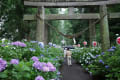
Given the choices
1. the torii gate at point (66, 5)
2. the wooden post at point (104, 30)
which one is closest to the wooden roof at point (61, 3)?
the torii gate at point (66, 5)

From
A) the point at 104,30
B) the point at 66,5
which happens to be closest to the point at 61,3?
the point at 66,5

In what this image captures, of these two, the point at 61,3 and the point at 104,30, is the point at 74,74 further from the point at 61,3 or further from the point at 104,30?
the point at 61,3

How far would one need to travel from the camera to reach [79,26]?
1482cm

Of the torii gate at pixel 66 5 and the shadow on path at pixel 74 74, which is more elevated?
the torii gate at pixel 66 5

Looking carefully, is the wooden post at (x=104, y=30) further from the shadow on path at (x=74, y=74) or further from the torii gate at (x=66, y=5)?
the shadow on path at (x=74, y=74)

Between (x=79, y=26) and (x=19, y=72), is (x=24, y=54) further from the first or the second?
(x=79, y=26)

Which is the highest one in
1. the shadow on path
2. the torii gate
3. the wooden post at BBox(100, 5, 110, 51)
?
the torii gate

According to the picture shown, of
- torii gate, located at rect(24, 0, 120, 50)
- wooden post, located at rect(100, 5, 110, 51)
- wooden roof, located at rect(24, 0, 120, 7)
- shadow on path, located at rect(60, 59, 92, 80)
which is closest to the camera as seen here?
shadow on path, located at rect(60, 59, 92, 80)

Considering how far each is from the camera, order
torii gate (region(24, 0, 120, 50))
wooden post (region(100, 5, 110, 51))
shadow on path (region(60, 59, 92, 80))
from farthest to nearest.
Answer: torii gate (region(24, 0, 120, 50)) < wooden post (region(100, 5, 110, 51)) < shadow on path (region(60, 59, 92, 80))

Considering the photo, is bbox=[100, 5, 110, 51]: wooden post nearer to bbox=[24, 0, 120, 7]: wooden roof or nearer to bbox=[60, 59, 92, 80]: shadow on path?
bbox=[24, 0, 120, 7]: wooden roof

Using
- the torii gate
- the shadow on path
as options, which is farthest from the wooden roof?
the shadow on path

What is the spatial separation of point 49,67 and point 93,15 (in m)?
4.66

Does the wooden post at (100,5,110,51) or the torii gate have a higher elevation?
the torii gate

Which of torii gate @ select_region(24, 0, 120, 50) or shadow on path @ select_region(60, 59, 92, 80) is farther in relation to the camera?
torii gate @ select_region(24, 0, 120, 50)
